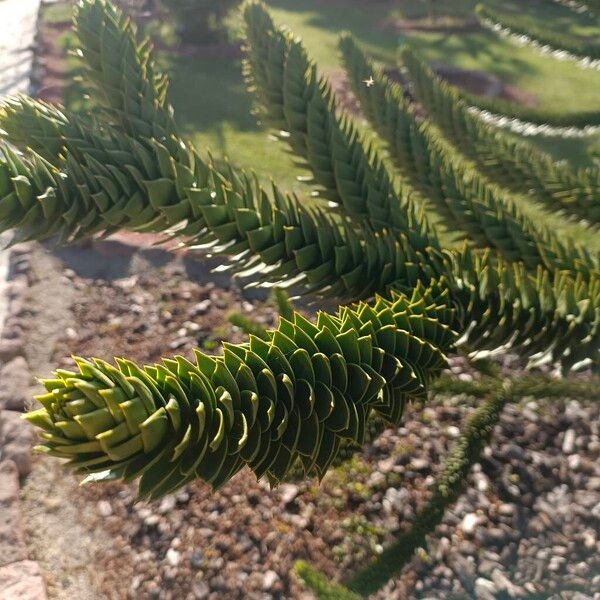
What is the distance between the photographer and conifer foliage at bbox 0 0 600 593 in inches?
38.3

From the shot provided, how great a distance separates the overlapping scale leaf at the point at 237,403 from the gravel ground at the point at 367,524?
5.13 ft

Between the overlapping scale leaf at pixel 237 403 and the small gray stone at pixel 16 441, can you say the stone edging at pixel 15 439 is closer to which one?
the small gray stone at pixel 16 441

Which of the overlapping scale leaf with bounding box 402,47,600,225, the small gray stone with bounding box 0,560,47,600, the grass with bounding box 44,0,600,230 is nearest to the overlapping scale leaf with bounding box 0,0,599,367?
the overlapping scale leaf with bounding box 402,47,600,225

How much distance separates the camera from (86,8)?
1.77 meters

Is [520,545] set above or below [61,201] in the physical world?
below

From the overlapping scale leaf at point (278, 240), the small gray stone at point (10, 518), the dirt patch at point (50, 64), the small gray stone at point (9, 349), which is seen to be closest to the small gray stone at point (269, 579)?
the small gray stone at point (10, 518)

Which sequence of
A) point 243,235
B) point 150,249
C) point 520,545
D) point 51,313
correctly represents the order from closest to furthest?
point 243,235 → point 520,545 → point 51,313 → point 150,249

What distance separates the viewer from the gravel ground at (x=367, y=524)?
2.61 m

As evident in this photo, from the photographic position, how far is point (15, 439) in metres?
3.11

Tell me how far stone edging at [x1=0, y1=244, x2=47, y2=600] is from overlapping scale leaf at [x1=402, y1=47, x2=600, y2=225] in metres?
1.68

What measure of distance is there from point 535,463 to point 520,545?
44cm

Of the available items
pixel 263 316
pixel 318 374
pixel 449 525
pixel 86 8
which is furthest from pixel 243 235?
pixel 263 316

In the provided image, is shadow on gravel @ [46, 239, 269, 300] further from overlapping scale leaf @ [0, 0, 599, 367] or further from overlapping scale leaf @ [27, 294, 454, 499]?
overlapping scale leaf @ [27, 294, 454, 499]

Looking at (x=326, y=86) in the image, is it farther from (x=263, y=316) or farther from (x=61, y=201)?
(x=263, y=316)
